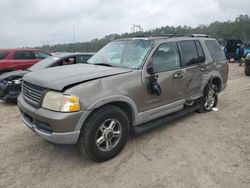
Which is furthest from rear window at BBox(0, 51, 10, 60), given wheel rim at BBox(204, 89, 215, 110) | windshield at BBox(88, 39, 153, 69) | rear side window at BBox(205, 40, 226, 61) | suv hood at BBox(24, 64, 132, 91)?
wheel rim at BBox(204, 89, 215, 110)

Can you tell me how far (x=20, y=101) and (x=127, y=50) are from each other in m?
2.07

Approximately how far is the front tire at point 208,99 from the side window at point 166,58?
55.9 inches

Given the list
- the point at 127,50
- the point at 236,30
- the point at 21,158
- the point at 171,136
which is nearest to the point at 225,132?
the point at 171,136

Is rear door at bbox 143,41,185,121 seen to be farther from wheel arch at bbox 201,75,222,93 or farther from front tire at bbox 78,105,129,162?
wheel arch at bbox 201,75,222,93

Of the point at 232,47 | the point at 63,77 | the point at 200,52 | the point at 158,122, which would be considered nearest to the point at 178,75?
the point at 158,122

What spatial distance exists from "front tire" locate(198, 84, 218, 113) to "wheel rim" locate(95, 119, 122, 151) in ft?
8.88

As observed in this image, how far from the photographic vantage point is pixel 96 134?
10.4 ft

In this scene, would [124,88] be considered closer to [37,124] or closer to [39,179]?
[37,124]

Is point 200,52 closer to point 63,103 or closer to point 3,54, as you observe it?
point 63,103

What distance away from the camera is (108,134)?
3305mm

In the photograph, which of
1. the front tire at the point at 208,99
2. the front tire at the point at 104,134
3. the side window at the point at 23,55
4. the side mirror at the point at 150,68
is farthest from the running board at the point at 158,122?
the side window at the point at 23,55

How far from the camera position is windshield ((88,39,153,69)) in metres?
3.90

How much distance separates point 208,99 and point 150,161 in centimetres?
286

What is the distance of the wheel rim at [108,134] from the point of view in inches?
128
